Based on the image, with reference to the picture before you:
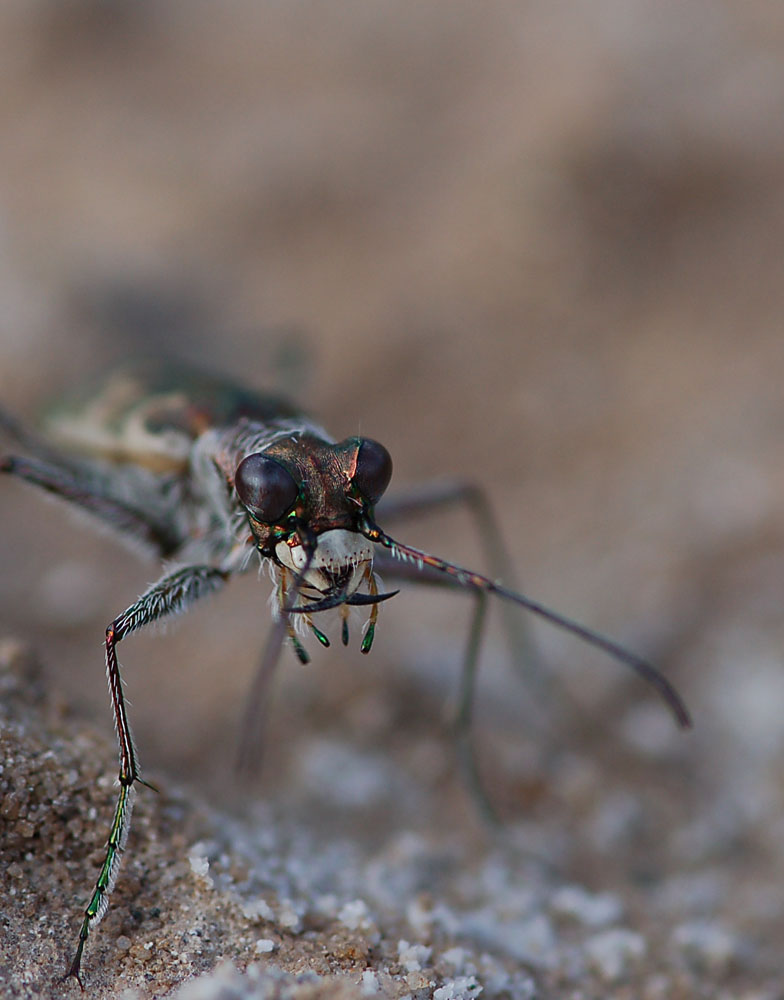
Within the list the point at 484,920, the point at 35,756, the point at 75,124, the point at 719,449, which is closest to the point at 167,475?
the point at 35,756

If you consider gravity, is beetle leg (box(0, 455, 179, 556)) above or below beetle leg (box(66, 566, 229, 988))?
above

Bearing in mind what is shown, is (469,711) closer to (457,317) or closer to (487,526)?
(487,526)

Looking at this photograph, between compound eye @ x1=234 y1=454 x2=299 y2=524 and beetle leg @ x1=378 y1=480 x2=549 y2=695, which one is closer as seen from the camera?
compound eye @ x1=234 y1=454 x2=299 y2=524

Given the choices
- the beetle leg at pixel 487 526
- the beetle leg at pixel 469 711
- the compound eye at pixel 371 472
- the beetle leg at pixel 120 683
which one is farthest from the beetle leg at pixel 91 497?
the compound eye at pixel 371 472

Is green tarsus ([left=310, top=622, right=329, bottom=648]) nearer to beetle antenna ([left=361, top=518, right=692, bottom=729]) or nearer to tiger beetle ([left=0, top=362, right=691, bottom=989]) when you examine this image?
tiger beetle ([left=0, top=362, right=691, bottom=989])

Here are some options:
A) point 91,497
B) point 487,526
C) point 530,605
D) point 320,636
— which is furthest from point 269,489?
point 487,526

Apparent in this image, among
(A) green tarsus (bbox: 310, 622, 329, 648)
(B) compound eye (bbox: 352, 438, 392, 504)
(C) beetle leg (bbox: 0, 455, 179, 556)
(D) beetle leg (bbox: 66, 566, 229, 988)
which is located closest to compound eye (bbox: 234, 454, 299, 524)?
(B) compound eye (bbox: 352, 438, 392, 504)

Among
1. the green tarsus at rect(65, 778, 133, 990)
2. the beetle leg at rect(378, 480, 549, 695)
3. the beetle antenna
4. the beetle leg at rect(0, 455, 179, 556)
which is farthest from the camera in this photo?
the beetle leg at rect(378, 480, 549, 695)
